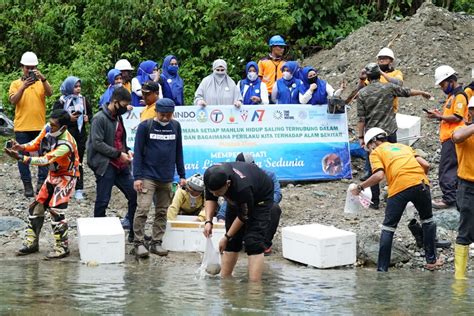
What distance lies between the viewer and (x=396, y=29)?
19.8m

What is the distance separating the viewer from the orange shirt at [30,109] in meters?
13.2

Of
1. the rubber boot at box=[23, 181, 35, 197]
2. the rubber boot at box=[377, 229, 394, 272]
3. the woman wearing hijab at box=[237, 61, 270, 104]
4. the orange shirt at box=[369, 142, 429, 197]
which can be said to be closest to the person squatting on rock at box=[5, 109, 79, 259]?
the rubber boot at box=[23, 181, 35, 197]

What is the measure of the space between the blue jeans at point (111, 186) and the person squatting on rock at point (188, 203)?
48cm

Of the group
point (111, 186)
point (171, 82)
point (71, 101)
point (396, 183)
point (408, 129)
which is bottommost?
point (111, 186)

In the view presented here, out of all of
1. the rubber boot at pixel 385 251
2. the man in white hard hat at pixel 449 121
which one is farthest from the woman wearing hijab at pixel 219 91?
the rubber boot at pixel 385 251

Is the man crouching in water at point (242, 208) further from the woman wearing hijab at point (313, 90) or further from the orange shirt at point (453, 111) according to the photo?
the woman wearing hijab at point (313, 90)

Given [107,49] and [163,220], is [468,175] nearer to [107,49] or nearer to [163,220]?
[163,220]

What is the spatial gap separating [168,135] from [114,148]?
68 cm

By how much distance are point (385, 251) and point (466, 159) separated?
1416mm

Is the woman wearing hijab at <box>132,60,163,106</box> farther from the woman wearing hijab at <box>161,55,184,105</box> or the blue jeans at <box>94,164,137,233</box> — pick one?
the blue jeans at <box>94,164,137,233</box>

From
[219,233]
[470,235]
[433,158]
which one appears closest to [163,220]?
[219,233]

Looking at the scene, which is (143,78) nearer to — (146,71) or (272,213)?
(146,71)

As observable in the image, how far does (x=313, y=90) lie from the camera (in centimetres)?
1423

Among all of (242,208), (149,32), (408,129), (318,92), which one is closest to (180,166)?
(242,208)
